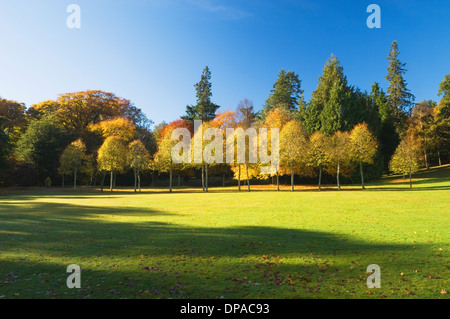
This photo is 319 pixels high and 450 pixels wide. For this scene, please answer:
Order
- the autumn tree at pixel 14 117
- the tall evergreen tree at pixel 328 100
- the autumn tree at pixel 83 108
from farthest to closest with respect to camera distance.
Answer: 1. the autumn tree at pixel 83 108
2. the autumn tree at pixel 14 117
3. the tall evergreen tree at pixel 328 100

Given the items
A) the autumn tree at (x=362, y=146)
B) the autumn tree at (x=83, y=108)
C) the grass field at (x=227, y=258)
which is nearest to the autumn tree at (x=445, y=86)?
the autumn tree at (x=362, y=146)

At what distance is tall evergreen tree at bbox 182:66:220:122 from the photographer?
2834 inches

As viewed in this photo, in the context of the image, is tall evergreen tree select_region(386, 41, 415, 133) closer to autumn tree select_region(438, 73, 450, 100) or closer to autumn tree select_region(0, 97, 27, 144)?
autumn tree select_region(438, 73, 450, 100)

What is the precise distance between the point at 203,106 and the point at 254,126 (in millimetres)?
25158

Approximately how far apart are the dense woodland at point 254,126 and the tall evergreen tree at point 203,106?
286mm

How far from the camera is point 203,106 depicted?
72.4 meters

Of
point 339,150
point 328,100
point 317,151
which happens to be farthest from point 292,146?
point 328,100

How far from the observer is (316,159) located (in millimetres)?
44688

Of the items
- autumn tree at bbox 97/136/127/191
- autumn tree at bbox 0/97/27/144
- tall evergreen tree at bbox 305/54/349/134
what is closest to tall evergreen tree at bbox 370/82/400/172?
tall evergreen tree at bbox 305/54/349/134

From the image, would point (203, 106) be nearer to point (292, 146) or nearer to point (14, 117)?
point (292, 146)

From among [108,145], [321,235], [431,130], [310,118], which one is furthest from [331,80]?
[321,235]

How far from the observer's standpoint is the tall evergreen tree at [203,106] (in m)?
72.0

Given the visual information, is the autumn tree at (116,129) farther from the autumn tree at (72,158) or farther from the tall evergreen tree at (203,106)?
the tall evergreen tree at (203,106)
